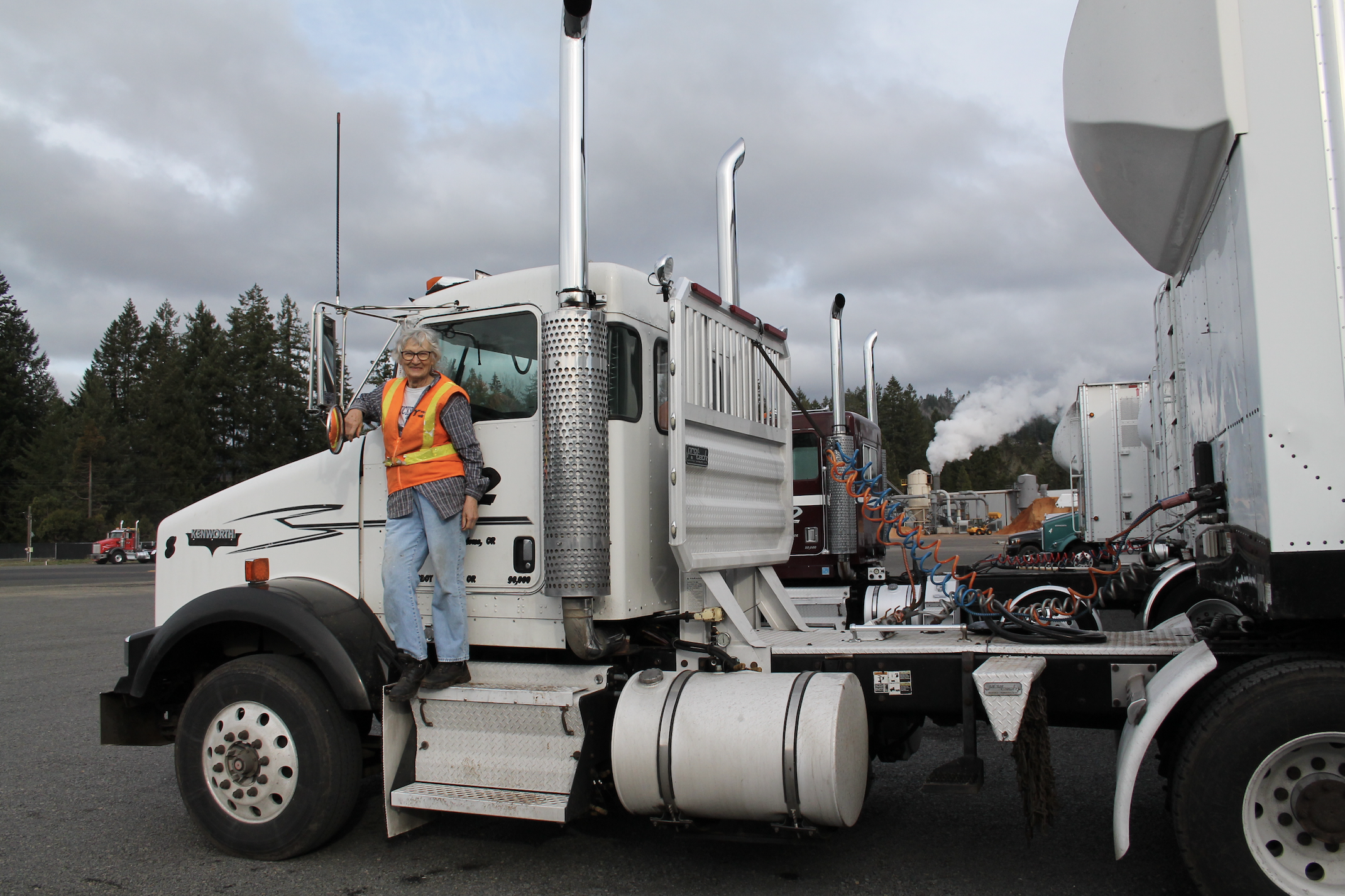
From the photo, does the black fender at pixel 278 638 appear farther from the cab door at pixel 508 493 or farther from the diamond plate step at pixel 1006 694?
the diamond plate step at pixel 1006 694

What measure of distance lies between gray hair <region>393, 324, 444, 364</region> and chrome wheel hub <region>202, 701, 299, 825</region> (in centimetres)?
187

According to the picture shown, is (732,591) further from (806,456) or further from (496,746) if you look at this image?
(806,456)

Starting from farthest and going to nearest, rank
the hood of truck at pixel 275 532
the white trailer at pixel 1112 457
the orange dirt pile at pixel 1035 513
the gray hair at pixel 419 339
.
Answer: the orange dirt pile at pixel 1035 513, the white trailer at pixel 1112 457, the hood of truck at pixel 275 532, the gray hair at pixel 419 339

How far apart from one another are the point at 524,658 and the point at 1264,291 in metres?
3.53

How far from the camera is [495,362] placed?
4.75 meters

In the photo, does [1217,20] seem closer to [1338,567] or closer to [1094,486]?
[1338,567]

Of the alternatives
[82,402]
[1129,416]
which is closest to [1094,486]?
[1129,416]

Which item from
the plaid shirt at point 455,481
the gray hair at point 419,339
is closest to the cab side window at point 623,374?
the plaid shirt at point 455,481

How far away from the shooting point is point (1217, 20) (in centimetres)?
323

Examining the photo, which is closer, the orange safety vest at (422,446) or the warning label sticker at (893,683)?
the warning label sticker at (893,683)

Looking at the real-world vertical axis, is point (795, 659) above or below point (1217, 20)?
below

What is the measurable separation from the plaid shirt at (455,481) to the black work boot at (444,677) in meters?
0.71

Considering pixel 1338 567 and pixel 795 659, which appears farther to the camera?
pixel 795 659

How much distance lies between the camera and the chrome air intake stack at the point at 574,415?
420 cm
